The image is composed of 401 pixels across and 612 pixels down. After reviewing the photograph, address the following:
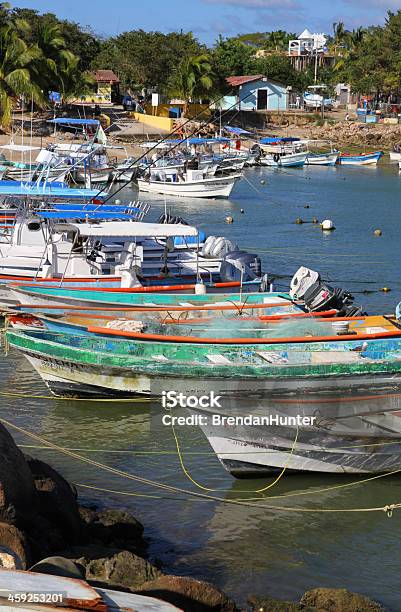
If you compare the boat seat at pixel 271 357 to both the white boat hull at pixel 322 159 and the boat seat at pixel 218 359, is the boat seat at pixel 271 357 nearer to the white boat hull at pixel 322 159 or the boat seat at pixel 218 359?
the boat seat at pixel 218 359

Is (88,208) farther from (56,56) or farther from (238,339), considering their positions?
(56,56)

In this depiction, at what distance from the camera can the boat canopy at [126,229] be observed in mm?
21844

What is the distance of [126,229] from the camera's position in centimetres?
2202

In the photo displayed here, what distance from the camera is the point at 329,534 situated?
42.4 feet

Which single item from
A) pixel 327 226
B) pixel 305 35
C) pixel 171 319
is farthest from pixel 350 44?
pixel 171 319

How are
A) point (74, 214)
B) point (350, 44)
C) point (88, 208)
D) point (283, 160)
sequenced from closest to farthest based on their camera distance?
1. point (74, 214)
2. point (88, 208)
3. point (283, 160)
4. point (350, 44)

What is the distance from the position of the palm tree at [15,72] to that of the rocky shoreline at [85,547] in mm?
52907

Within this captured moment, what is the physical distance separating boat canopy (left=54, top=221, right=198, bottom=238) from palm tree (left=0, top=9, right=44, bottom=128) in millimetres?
41524

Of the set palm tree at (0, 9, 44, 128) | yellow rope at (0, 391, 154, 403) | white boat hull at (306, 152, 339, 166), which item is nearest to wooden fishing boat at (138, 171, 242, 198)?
palm tree at (0, 9, 44, 128)

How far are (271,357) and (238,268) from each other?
8240mm

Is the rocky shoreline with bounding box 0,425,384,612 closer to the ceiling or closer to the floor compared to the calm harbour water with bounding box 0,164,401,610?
closer to the ceiling

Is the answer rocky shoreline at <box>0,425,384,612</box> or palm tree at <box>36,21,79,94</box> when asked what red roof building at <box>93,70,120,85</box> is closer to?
palm tree at <box>36,21,79,94</box>

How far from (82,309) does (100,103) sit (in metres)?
65.0

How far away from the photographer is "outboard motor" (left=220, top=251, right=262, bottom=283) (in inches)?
910
